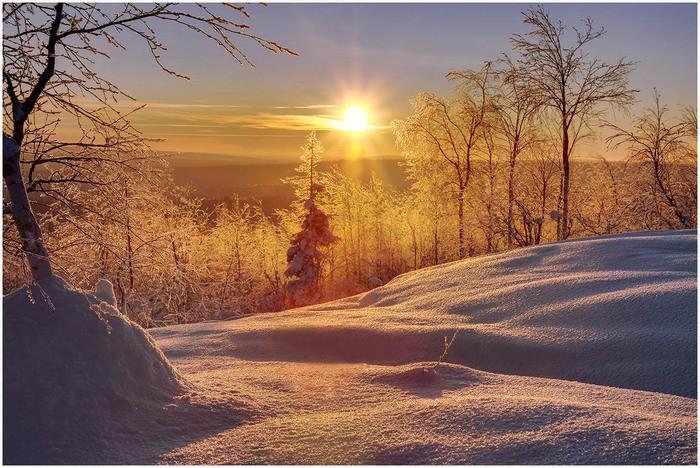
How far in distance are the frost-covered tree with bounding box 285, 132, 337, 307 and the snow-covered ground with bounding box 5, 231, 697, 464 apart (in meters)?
14.0

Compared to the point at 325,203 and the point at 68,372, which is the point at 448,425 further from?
the point at 325,203

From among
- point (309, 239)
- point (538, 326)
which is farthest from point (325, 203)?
point (538, 326)

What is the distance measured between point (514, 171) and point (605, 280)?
1599cm

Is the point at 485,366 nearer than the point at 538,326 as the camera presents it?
Yes

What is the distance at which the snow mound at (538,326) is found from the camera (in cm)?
526

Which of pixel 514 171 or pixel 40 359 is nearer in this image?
pixel 40 359

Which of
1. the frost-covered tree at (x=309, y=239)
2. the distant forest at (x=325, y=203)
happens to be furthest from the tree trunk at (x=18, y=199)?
the frost-covered tree at (x=309, y=239)

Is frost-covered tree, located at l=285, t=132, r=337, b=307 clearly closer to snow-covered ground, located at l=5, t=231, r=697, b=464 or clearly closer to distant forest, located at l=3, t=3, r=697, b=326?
distant forest, located at l=3, t=3, r=697, b=326

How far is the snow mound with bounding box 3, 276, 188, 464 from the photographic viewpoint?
3.43 meters

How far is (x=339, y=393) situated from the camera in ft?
14.3

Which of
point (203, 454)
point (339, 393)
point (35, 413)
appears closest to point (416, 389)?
point (339, 393)

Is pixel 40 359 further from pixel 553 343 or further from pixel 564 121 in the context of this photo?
pixel 564 121

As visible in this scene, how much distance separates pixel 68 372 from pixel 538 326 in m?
4.48

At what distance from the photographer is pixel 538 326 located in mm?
6160
